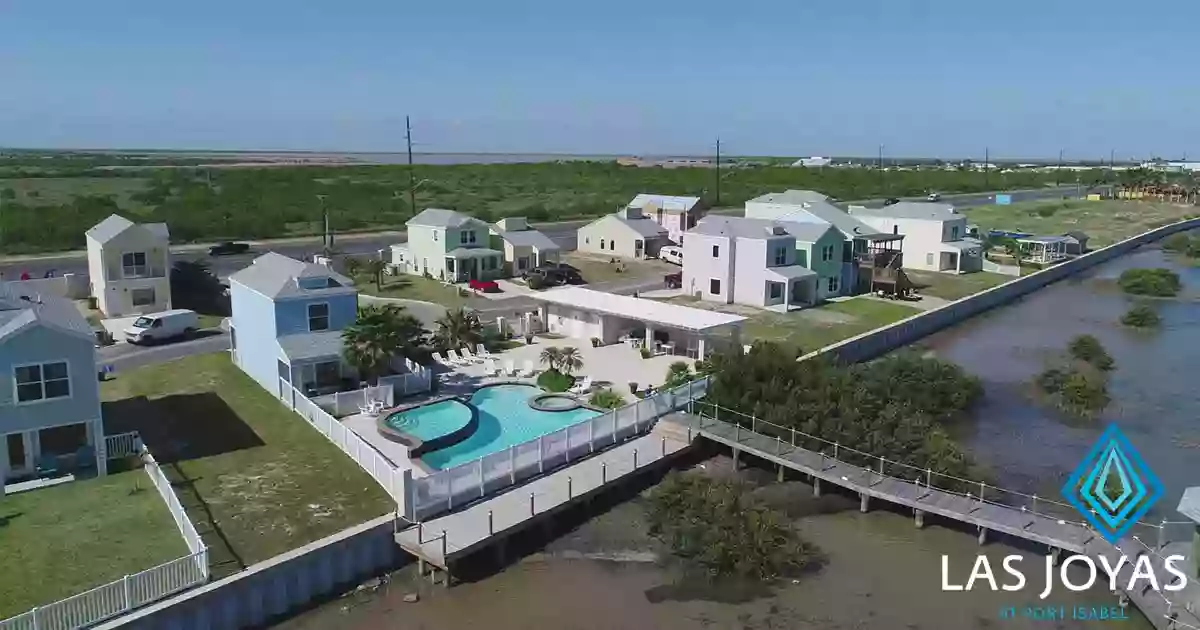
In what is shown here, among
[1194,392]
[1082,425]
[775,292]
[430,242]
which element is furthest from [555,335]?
[1194,392]

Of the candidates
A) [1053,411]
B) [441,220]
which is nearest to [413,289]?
[441,220]

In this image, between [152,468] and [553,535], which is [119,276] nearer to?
[152,468]

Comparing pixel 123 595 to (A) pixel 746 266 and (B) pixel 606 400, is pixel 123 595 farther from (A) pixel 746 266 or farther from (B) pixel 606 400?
(A) pixel 746 266

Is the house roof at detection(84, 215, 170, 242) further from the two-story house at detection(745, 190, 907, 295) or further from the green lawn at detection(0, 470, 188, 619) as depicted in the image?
the two-story house at detection(745, 190, 907, 295)

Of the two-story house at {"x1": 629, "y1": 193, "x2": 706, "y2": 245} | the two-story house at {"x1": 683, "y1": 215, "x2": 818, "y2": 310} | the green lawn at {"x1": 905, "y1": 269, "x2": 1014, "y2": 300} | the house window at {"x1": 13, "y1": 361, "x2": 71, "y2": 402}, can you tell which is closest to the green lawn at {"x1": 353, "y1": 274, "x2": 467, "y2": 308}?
the two-story house at {"x1": 683, "y1": 215, "x2": 818, "y2": 310}

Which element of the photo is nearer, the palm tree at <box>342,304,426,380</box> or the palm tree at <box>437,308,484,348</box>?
the palm tree at <box>342,304,426,380</box>

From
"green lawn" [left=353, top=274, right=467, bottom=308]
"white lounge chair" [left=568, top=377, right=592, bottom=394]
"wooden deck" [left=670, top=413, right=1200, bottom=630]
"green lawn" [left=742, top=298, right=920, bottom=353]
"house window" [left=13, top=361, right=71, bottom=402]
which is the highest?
"house window" [left=13, top=361, right=71, bottom=402]

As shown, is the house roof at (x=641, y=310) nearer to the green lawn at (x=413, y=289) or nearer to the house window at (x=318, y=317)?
the green lawn at (x=413, y=289)
